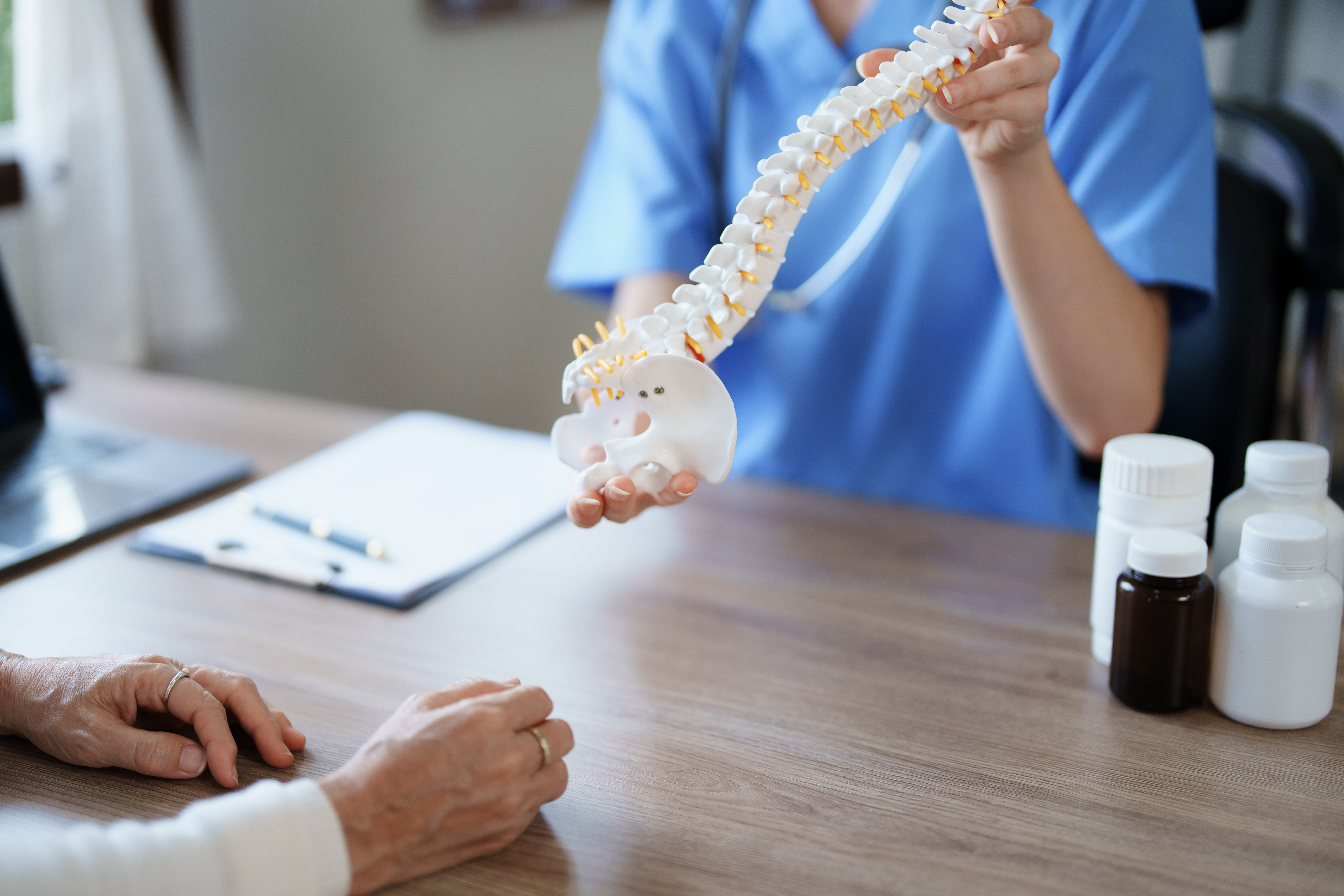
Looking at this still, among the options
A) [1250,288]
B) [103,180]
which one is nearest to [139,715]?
[1250,288]

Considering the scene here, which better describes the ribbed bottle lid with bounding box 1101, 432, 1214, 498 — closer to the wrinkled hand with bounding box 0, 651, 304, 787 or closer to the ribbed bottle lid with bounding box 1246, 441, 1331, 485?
the ribbed bottle lid with bounding box 1246, 441, 1331, 485

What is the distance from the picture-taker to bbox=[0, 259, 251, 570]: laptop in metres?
0.93

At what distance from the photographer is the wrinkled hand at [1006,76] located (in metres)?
0.66

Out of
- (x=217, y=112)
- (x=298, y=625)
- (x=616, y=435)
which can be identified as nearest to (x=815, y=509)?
(x=616, y=435)

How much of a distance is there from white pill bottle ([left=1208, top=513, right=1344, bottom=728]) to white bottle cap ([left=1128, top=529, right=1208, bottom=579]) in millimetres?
28

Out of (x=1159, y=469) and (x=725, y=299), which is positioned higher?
(x=725, y=299)

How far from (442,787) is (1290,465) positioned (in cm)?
52

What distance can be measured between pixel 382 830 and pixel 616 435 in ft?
0.95

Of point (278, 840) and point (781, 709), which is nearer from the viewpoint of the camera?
point (278, 840)

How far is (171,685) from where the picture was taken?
0.64 metres

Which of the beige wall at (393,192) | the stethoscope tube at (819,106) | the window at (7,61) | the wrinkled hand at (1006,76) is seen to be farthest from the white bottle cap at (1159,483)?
the window at (7,61)

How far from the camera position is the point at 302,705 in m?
0.69

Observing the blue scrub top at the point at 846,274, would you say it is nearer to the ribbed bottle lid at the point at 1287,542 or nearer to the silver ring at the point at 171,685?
the ribbed bottle lid at the point at 1287,542

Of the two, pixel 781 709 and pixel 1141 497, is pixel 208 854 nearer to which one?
pixel 781 709
